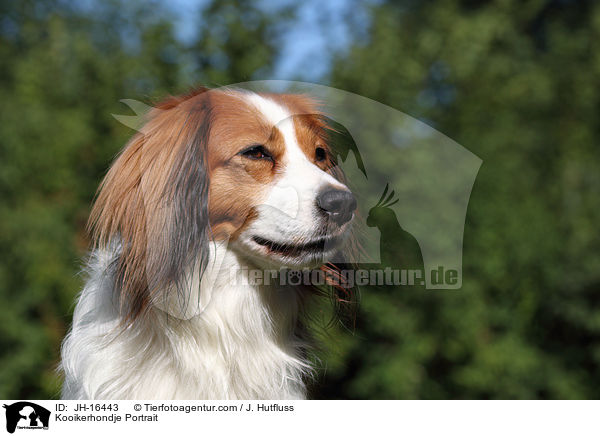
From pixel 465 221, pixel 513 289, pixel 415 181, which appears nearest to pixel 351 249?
pixel 415 181

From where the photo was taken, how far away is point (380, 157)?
14.1 feet

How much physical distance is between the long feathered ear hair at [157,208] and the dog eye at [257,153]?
175mm

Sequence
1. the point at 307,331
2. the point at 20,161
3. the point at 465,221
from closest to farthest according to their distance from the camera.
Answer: the point at 307,331 < the point at 20,161 < the point at 465,221

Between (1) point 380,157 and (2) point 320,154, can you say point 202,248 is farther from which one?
(1) point 380,157

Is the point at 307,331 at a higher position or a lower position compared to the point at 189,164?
lower

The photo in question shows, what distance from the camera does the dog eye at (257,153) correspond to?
2.24 meters

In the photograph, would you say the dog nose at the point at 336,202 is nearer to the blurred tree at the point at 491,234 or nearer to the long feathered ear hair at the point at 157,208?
the long feathered ear hair at the point at 157,208

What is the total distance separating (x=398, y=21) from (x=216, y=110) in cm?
354

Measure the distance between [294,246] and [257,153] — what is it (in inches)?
15.3

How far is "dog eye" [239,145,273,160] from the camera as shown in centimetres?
224

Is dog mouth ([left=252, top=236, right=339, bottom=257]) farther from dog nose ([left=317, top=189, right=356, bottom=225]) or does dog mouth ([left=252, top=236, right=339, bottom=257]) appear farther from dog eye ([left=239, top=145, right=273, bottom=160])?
dog eye ([left=239, top=145, right=273, bottom=160])

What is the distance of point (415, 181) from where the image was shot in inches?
175

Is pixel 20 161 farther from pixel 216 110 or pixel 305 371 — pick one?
pixel 305 371
